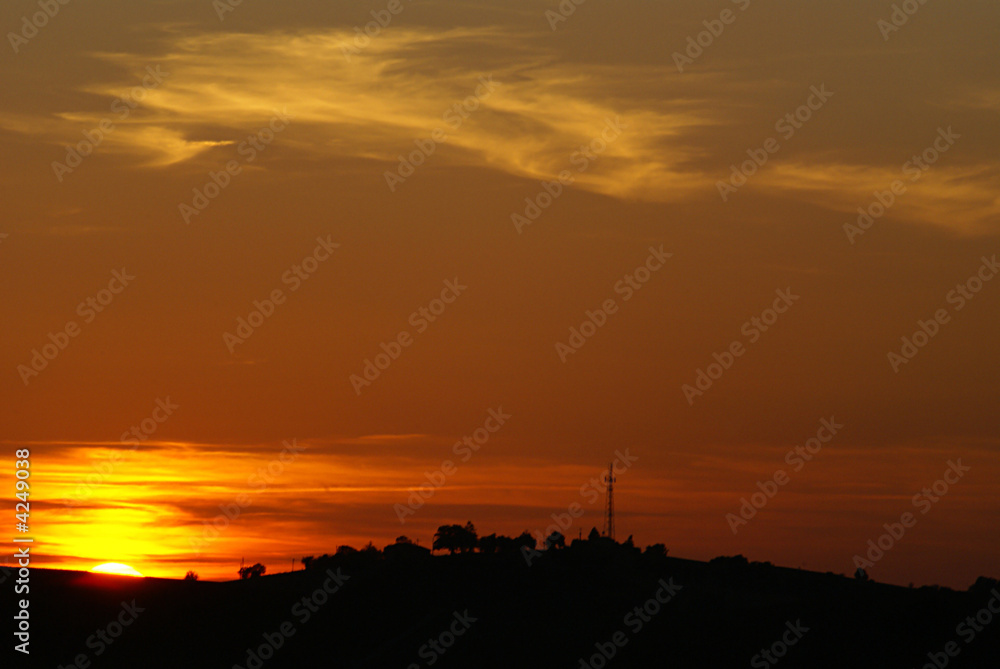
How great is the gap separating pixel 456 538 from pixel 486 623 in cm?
4996

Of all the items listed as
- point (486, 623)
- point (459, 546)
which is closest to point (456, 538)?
point (459, 546)

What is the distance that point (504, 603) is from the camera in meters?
117

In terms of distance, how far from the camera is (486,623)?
111312 millimetres

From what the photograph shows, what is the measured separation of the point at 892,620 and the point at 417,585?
4034 centimetres

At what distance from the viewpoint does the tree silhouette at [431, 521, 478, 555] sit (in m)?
159

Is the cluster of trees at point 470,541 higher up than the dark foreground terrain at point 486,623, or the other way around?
the dark foreground terrain at point 486,623

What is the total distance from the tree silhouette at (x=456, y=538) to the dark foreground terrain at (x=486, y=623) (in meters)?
33.9

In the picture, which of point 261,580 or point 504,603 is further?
point 261,580

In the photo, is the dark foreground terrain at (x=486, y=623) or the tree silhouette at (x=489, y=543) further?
the tree silhouette at (x=489, y=543)

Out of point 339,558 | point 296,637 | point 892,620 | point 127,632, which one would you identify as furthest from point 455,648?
point 339,558

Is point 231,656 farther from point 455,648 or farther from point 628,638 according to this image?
point 628,638

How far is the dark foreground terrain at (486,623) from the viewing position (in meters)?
97.7

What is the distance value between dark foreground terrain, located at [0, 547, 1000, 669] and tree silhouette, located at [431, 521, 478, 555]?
33.9m

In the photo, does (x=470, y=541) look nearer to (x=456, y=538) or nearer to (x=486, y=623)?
(x=456, y=538)
